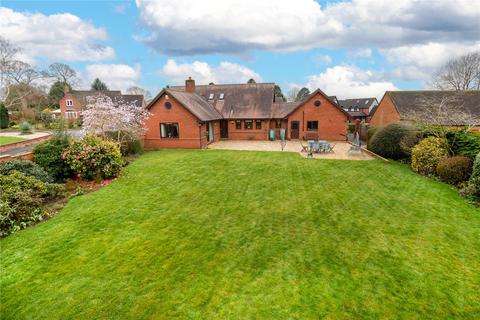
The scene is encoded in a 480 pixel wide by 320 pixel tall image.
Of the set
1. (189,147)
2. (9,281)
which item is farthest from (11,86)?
(9,281)

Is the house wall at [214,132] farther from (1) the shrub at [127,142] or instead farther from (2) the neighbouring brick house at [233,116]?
(1) the shrub at [127,142]

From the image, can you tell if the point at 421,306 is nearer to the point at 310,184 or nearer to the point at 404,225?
the point at 404,225

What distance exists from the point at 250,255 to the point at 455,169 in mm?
13039

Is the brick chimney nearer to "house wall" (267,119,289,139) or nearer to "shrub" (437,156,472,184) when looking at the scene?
"house wall" (267,119,289,139)

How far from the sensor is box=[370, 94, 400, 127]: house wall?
34.5 m

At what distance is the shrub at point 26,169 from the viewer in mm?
11891

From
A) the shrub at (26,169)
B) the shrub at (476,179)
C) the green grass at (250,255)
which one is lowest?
the green grass at (250,255)

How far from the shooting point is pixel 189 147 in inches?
1030

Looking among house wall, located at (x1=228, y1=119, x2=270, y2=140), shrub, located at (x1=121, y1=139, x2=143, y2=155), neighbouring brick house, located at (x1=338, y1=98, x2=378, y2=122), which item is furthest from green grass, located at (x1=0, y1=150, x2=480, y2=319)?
neighbouring brick house, located at (x1=338, y1=98, x2=378, y2=122)

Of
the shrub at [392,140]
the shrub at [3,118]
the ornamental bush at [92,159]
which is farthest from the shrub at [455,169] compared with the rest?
the shrub at [3,118]

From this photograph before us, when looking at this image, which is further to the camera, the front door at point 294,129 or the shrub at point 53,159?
the front door at point 294,129

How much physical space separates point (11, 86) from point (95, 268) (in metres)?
57.5

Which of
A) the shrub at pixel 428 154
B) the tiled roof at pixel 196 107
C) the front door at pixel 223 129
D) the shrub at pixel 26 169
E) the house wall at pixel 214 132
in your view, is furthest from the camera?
the front door at pixel 223 129

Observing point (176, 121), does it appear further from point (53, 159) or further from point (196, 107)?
point (53, 159)
